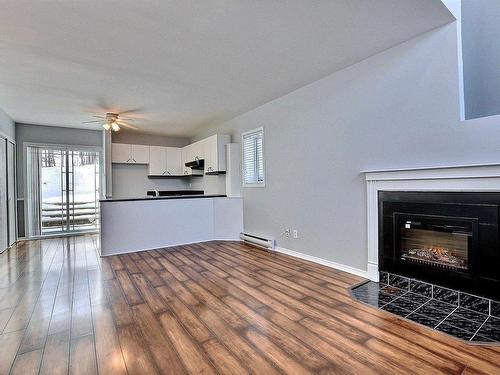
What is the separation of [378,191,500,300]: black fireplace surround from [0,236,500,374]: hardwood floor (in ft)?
2.20

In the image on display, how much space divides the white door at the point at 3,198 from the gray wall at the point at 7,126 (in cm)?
19

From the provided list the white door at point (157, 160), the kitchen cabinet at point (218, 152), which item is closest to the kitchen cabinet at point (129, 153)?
the white door at point (157, 160)

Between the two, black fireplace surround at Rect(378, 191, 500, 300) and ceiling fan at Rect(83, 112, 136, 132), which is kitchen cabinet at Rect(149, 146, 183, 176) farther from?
black fireplace surround at Rect(378, 191, 500, 300)

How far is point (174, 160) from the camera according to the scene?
24.5 ft

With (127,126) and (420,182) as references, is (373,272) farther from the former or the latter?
(127,126)

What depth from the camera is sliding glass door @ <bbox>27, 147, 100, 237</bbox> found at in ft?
20.4

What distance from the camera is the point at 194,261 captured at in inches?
163

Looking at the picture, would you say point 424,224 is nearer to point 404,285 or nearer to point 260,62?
point 404,285

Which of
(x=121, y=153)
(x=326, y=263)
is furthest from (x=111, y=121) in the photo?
(x=326, y=263)

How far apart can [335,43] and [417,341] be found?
113 inches

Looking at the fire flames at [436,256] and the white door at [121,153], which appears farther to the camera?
the white door at [121,153]

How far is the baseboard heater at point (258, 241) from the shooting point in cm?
470

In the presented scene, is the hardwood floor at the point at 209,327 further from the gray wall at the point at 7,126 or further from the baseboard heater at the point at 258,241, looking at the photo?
the gray wall at the point at 7,126

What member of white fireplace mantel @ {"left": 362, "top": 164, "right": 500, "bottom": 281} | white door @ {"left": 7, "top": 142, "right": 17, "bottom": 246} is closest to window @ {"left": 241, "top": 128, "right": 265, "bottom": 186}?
white fireplace mantel @ {"left": 362, "top": 164, "right": 500, "bottom": 281}
